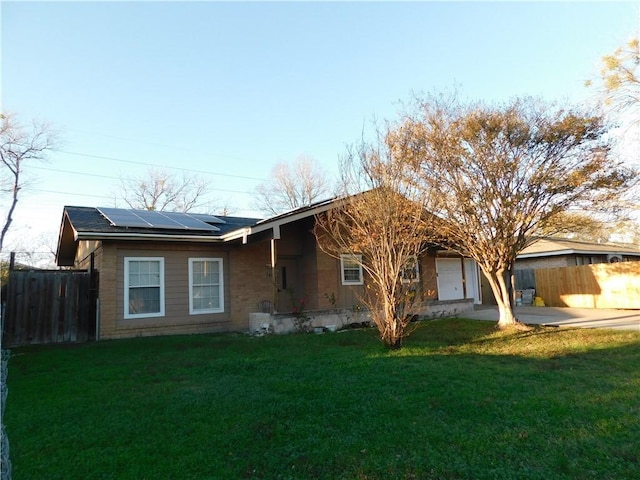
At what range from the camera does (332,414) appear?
4695mm

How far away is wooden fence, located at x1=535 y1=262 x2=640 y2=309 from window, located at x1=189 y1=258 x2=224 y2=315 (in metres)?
14.9

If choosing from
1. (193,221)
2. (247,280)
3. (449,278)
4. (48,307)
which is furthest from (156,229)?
(449,278)

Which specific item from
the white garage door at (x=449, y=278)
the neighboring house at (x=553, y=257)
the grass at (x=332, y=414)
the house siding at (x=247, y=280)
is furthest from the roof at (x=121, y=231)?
the neighboring house at (x=553, y=257)

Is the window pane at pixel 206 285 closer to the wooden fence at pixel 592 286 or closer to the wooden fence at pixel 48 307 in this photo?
the wooden fence at pixel 48 307

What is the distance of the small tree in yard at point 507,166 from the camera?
10312 millimetres

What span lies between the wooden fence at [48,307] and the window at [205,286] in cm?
268

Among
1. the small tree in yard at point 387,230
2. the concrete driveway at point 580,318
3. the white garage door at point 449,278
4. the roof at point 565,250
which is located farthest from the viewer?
the roof at point 565,250

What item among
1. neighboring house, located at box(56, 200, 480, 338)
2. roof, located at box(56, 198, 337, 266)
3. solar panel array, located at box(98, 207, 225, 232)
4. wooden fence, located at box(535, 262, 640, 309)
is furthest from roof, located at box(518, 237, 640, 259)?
solar panel array, located at box(98, 207, 225, 232)

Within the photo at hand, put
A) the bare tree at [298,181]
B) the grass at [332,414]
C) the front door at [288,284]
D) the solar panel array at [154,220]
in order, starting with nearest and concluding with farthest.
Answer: the grass at [332,414], the solar panel array at [154,220], the front door at [288,284], the bare tree at [298,181]

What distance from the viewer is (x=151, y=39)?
457 inches

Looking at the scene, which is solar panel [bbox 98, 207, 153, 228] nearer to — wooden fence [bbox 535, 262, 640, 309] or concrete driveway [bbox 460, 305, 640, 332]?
concrete driveway [bbox 460, 305, 640, 332]

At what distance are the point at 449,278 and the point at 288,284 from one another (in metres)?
8.08

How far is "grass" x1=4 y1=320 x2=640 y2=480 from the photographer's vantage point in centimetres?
349

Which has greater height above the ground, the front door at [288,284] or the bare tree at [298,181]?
the bare tree at [298,181]
